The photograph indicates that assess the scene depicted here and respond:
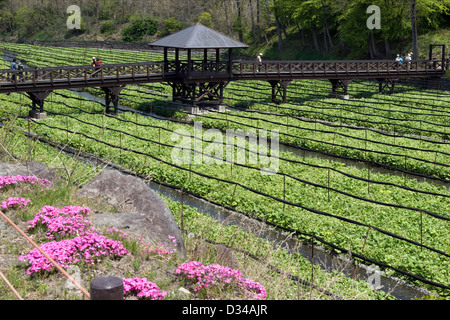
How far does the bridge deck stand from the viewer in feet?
103

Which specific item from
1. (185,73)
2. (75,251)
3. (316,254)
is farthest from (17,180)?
(185,73)

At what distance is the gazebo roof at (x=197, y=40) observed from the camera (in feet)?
113

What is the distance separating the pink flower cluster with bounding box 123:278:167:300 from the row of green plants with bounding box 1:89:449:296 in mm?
7964

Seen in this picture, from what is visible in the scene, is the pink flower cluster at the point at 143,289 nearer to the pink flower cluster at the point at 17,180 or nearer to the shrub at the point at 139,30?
the pink flower cluster at the point at 17,180

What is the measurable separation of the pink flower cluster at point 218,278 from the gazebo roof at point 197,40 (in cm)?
2659

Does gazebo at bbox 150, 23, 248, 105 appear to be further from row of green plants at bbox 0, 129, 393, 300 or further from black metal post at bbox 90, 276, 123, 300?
black metal post at bbox 90, 276, 123, 300

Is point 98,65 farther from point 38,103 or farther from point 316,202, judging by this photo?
point 316,202

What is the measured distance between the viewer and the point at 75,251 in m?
9.32

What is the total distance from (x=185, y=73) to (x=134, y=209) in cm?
2500

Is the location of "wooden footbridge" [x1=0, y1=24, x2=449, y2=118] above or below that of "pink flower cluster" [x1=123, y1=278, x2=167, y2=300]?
above

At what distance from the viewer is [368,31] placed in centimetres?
5581

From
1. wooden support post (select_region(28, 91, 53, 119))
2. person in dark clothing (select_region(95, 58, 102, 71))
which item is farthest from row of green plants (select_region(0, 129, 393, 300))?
person in dark clothing (select_region(95, 58, 102, 71))

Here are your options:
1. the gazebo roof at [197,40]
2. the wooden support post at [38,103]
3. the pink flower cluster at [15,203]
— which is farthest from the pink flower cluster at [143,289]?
the gazebo roof at [197,40]
